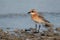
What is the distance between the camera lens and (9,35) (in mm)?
13133

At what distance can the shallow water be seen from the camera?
50.4 feet

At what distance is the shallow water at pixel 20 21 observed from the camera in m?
15.4

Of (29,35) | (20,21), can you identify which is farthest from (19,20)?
(29,35)

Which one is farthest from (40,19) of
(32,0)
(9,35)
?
(32,0)

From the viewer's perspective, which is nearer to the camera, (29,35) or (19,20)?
(29,35)

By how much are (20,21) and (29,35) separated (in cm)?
343

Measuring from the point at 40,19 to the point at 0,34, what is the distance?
6.40 ft

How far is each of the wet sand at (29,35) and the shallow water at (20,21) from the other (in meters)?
1.04

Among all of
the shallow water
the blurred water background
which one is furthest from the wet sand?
the shallow water

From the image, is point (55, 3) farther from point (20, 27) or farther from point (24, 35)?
point (24, 35)

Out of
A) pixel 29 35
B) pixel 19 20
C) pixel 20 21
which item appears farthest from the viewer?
pixel 19 20

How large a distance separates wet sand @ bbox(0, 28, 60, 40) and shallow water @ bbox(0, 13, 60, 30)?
104 cm

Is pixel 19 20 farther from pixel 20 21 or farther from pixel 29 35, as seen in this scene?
pixel 29 35

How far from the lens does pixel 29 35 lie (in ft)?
43.2
